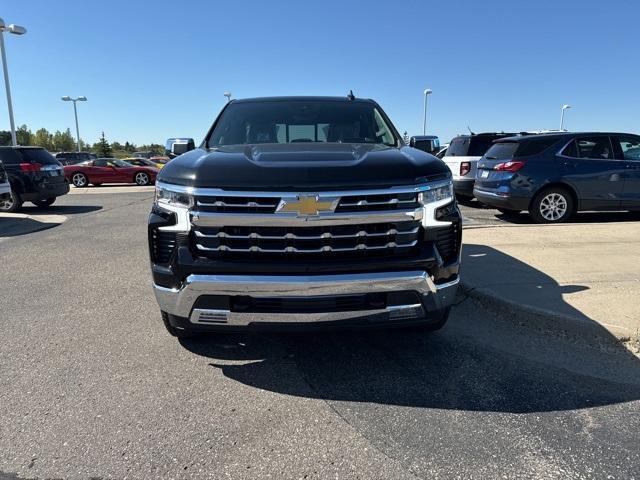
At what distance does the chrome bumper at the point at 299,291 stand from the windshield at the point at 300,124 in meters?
1.76

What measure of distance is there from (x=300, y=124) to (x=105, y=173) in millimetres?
21702

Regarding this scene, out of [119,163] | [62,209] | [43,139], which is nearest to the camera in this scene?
[62,209]

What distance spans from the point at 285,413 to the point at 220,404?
41 centimetres

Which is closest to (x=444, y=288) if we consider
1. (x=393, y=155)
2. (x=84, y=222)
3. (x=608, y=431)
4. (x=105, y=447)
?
(x=393, y=155)

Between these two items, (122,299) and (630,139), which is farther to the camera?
(630,139)

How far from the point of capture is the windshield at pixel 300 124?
170 inches

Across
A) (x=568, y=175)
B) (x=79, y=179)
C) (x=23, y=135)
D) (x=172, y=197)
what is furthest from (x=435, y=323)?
(x=23, y=135)

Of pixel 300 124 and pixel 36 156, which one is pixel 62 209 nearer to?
pixel 36 156

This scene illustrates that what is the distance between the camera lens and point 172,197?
2.93m

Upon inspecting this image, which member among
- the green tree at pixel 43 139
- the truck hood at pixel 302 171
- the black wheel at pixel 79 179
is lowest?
the black wheel at pixel 79 179

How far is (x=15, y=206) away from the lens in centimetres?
1193

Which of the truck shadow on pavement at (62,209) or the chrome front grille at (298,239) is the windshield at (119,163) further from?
the chrome front grille at (298,239)

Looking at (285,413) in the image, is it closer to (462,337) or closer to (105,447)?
(105,447)

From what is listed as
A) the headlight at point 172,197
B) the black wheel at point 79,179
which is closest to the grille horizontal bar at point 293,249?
the headlight at point 172,197
